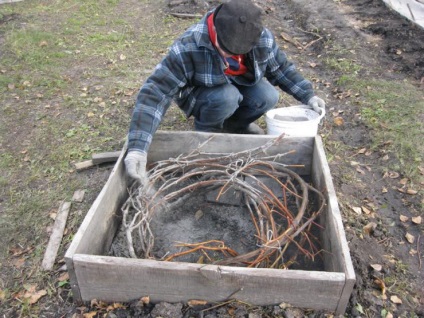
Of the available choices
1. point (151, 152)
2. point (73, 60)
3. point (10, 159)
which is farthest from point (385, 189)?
point (73, 60)

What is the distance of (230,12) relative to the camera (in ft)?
7.18

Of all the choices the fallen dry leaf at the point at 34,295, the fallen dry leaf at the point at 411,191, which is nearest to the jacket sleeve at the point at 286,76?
the fallen dry leaf at the point at 411,191

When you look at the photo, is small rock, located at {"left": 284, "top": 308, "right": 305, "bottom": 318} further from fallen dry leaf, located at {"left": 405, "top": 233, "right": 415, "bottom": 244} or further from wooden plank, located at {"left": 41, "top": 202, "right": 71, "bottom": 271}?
wooden plank, located at {"left": 41, "top": 202, "right": 71, "bottom": 271}

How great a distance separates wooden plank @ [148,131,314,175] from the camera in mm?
2699

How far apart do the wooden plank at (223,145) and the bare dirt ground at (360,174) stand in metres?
0.48

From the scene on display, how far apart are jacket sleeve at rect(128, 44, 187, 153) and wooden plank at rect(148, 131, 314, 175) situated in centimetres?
26

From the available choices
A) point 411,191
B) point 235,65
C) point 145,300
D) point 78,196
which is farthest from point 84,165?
point 411,191

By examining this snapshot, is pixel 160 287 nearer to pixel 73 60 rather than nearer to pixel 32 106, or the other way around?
pixel 32 106

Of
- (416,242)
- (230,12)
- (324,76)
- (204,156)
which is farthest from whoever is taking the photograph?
(324,76)

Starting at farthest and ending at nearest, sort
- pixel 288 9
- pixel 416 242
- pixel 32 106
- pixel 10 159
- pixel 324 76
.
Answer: pixel 288 9 < pixel 324 76 < pixel 32 106 < pixel 10 159 < pixel 416 242

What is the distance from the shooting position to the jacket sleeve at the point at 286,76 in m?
2.89

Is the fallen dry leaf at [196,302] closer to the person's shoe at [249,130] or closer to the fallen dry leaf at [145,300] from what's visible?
the fallen dry leaf at [145,300]

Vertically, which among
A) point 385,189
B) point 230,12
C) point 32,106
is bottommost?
point 32,106

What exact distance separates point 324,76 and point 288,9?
2710mm
